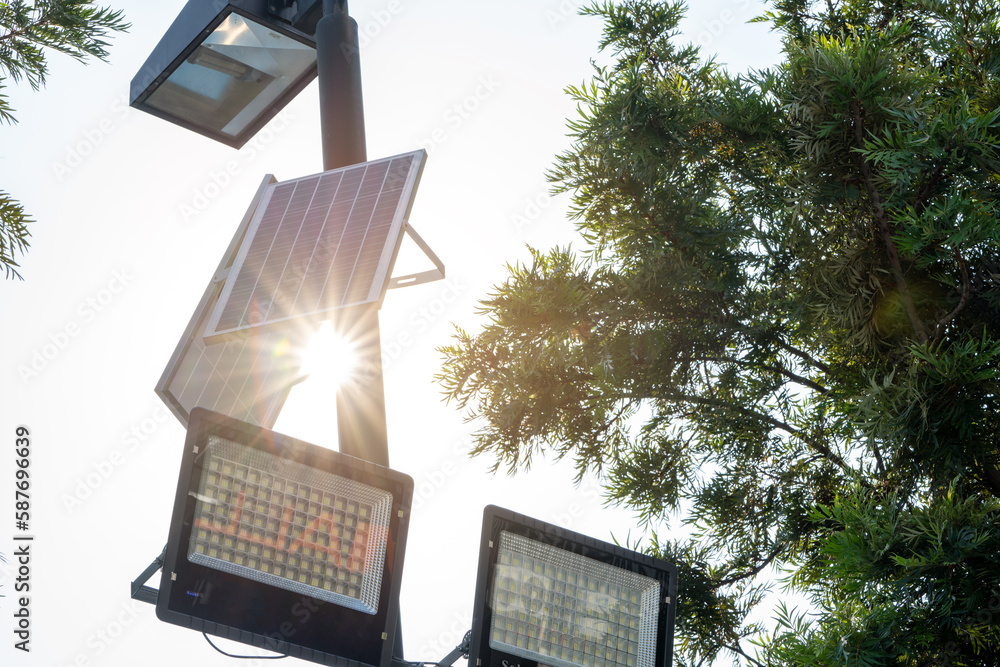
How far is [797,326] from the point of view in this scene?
16.6ft

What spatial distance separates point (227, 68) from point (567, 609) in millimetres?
3532

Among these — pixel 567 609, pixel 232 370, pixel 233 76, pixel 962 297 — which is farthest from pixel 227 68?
pixel 962 297

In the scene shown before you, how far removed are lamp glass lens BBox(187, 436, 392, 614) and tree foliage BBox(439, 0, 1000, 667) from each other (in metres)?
1.74

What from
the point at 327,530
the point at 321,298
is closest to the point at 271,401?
the point at 321,298

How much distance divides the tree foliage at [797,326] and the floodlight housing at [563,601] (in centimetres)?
68

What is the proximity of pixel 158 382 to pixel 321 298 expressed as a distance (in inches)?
37.2

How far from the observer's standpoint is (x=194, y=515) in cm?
266

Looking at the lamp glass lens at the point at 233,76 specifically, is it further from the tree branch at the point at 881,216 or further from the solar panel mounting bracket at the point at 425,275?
the tree branch at the point at 881,216

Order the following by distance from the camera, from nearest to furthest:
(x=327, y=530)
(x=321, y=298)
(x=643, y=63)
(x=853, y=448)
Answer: (x=327, y=530) < (x=321, y=298) < (x=853, y=448) < (x=643, y=63)

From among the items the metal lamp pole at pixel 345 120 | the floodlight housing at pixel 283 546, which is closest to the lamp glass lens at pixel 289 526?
the floodlight housing at pixel 283 546

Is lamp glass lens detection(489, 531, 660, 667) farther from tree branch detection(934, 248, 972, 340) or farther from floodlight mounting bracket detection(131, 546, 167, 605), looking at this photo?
tree branch detection(934, 248, 972, 340)

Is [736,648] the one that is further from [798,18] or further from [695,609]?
[798,18]

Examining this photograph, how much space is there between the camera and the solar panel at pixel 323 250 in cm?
403

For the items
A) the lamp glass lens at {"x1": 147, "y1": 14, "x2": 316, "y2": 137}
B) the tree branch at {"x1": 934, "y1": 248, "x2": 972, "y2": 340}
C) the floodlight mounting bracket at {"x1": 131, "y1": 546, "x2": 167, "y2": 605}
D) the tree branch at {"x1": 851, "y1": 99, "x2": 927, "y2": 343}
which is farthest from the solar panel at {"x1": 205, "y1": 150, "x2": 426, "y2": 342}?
the tree branch at {"x1": 934, "y1": 248, "x2": 972, "y2": 340}
